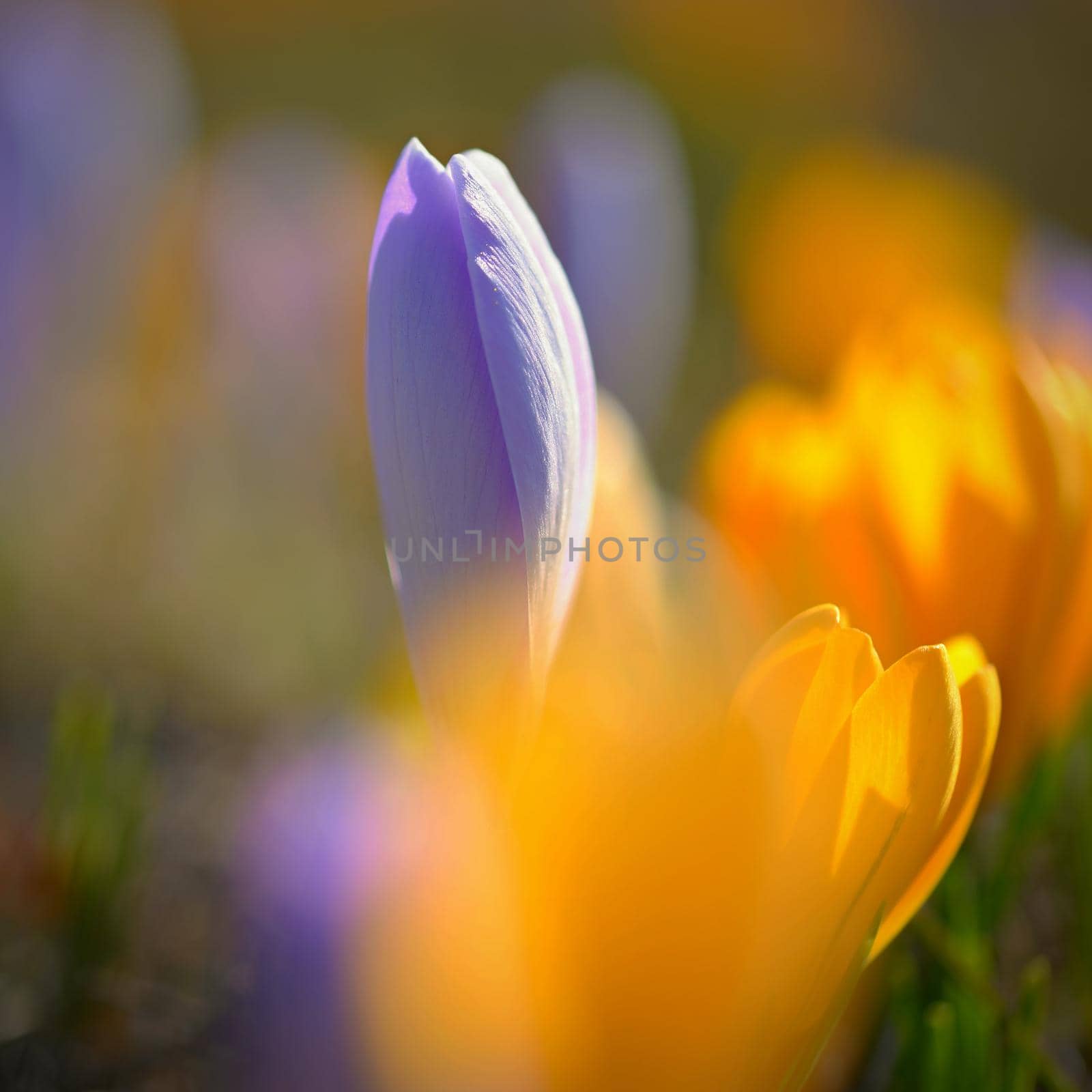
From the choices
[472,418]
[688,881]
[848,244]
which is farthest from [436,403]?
[848,244]

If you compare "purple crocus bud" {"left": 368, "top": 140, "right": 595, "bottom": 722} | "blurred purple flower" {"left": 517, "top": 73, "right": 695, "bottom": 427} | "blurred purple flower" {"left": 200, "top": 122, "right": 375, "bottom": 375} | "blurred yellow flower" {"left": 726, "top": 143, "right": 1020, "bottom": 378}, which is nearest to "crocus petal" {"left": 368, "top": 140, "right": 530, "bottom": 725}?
"purple crocus bud" {"left": 368, "top": 140, "right": 595, "bottom": 722}

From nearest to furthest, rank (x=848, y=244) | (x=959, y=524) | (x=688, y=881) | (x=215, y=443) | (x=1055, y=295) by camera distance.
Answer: (x=688, y=881), (x=959, y=524), (x=1055, y=295), (x=215, y=443), (x=848, y=244)

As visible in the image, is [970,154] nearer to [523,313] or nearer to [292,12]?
[292,12]

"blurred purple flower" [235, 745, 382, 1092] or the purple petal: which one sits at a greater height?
the purple petal

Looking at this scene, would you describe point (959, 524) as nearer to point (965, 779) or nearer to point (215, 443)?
point (965, 779)

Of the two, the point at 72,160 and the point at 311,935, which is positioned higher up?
the point at 72,160

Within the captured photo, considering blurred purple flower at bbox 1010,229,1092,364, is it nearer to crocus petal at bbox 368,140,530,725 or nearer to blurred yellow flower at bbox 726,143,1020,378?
blurred yellow flower at bbox 726,143,1020,378

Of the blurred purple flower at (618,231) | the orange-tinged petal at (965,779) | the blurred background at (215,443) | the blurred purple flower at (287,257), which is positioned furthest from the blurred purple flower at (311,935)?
the blurred purple flower at (287,257)
